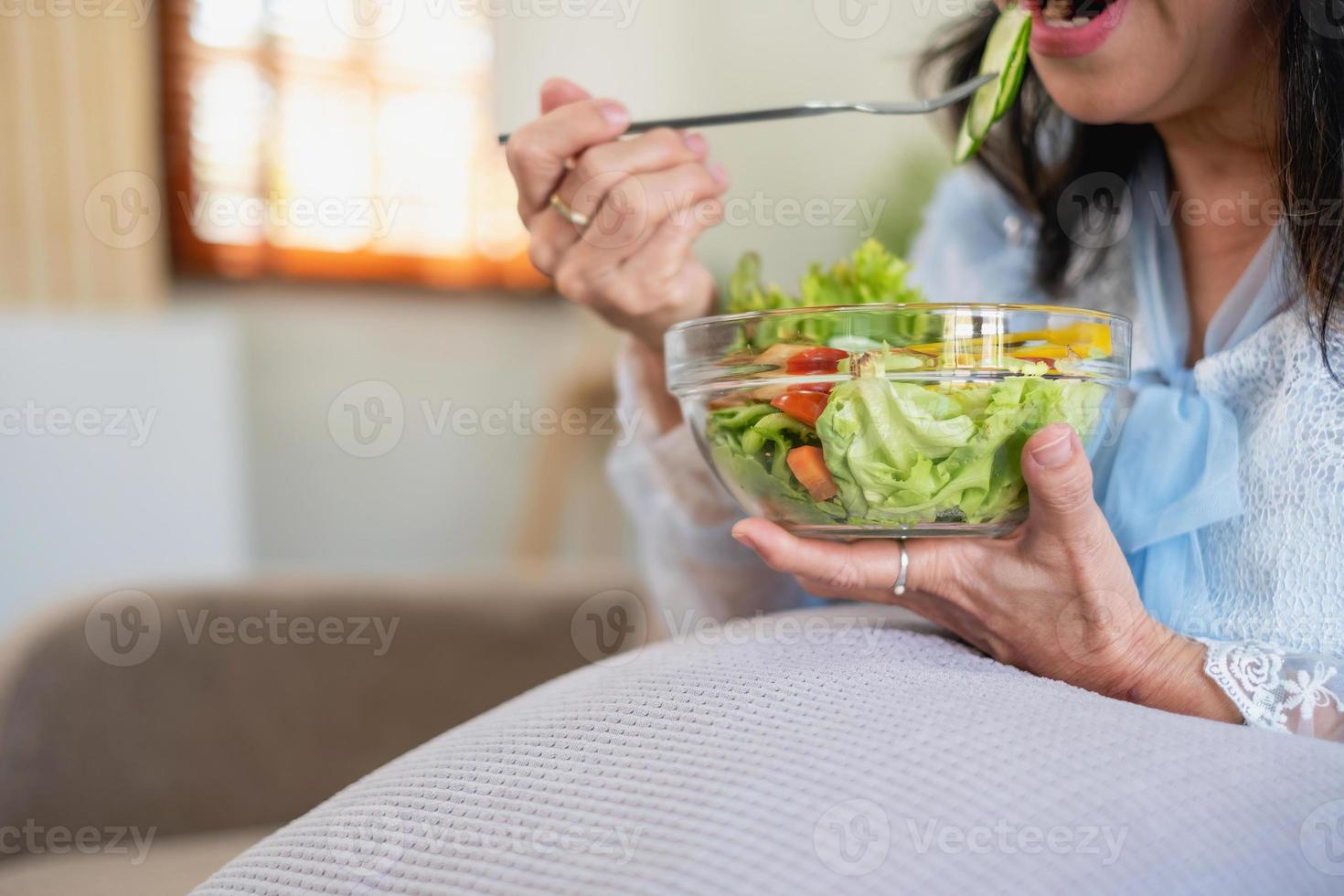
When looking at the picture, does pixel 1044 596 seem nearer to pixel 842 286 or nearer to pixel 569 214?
pixel 842 286

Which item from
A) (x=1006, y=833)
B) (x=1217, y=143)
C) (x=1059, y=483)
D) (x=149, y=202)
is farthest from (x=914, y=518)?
(x=149, y=202)

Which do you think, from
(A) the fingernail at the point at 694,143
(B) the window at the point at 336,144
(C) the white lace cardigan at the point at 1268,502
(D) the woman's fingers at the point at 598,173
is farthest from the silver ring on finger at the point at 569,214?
(B) the window at the point at 336,144

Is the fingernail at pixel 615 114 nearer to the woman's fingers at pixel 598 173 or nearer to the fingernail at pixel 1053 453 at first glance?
the woman's fingers at pixel 598 173

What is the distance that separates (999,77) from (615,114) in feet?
0.97

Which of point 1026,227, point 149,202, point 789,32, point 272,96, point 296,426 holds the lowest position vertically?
point 296,426

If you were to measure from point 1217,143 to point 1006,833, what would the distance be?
624mm

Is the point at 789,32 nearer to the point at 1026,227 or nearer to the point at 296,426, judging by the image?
the point at 296,426

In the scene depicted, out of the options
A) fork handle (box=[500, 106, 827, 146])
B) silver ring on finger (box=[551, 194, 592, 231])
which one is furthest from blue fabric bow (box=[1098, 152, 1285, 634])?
silver ring on finger (box=[551, 194, 592, 231])

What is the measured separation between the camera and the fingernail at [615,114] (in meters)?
0.83

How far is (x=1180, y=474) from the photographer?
0.73 meters

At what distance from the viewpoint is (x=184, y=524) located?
6.78ft

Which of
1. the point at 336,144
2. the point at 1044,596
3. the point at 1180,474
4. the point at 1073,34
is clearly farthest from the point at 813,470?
the point at 336,144

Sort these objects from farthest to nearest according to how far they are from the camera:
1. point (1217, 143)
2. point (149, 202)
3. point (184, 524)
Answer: point (149, 202), point (184, 524), point (1217, 143)

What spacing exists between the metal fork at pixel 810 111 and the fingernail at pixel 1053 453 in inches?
13.6
